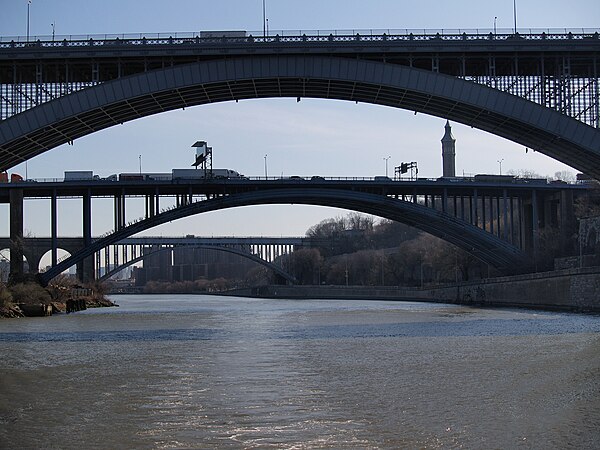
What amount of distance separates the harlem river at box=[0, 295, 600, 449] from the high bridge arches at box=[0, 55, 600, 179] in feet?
40.8

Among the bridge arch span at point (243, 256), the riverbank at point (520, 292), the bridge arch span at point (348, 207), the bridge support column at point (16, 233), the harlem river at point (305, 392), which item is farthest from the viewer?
the bridge arch span at point (243, 256)

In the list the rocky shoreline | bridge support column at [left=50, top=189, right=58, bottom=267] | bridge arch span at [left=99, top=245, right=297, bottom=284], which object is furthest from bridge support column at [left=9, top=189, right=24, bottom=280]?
bridge arch span at [left=99, top=245, right=297, bottom=284]

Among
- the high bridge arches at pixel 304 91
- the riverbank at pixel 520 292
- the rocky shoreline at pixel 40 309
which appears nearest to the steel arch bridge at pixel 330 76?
the high bridge arches at pixel 304 91

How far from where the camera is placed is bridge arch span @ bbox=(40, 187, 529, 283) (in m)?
72.6

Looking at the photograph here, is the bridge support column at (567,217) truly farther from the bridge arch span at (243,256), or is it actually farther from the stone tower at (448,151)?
the stone tower at (448,151)

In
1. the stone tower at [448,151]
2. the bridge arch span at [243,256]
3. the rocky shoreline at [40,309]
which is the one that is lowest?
the rocky shoreline at [40,309]

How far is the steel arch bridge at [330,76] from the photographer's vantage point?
4672 centimetres

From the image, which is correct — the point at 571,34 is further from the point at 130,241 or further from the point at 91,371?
the point at 130,241

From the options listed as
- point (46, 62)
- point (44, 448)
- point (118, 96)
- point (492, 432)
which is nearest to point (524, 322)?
point (118, 96)

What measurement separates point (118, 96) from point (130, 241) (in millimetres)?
85257

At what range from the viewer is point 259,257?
13450 centimetres

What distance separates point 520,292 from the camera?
232ft

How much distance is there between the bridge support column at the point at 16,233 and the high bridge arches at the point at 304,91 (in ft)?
77.9

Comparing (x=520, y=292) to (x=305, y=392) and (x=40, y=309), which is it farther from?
(x=305, y=392)
